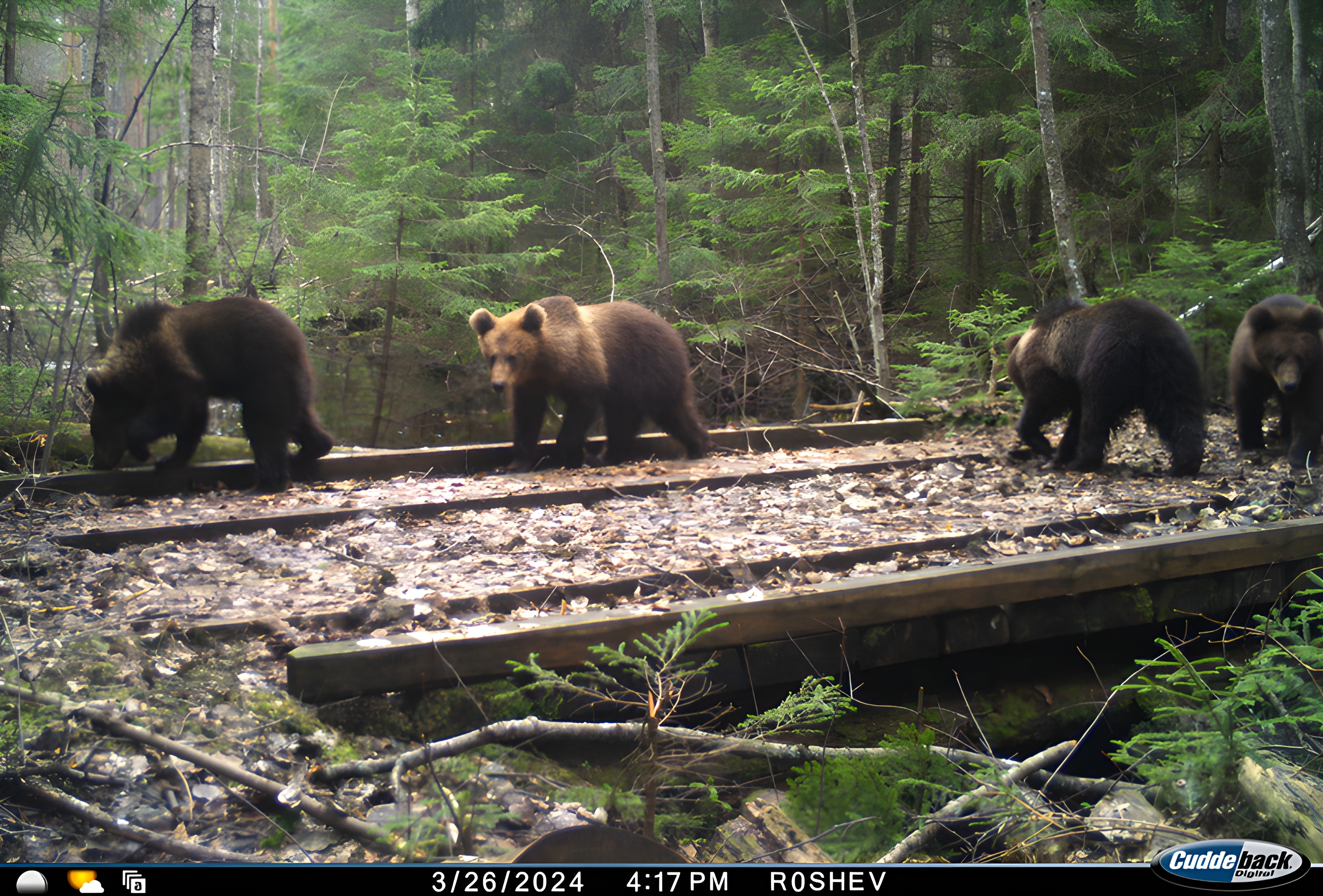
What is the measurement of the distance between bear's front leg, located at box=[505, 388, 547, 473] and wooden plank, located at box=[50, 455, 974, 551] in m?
1.02

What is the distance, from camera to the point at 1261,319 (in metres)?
5.73

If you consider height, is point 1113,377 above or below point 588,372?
below

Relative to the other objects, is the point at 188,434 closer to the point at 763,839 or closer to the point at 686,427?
the point at 686,427

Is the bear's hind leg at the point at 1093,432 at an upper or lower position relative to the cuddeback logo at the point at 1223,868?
upper

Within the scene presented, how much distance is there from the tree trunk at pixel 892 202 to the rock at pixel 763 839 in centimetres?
1169

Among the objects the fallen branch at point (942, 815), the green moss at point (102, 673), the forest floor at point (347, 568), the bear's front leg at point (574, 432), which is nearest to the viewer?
the forest floor at point (347, 568)

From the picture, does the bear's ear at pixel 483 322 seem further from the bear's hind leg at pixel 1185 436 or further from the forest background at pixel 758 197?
the bear's hind leg at pixel 1185 436

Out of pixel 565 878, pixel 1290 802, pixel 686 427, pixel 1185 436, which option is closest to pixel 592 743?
pixel 565 878

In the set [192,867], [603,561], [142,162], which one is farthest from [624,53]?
[192,867]

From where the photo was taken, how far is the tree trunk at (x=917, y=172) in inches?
459

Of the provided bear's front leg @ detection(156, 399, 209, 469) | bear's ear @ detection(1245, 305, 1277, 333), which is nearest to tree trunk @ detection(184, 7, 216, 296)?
bear's front leg @ detection(156, 399, 209, 469)

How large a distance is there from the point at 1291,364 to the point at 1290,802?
480 centimetres

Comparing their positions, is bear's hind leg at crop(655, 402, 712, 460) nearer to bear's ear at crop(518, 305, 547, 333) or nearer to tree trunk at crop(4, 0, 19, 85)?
bear's ear at crop(518, 305, 547, 333)

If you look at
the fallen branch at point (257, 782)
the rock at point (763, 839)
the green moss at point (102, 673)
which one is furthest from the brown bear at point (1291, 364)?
the green moss at point (102, 673)
